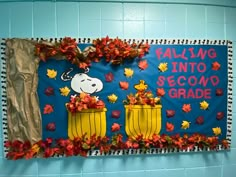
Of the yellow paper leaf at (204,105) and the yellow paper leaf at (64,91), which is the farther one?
the yellow paper leaf at (204,105)

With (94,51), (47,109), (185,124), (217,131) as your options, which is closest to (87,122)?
(47,109)

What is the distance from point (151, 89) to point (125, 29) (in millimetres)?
532

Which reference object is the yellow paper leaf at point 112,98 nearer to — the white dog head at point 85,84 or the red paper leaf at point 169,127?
the white dog head at point 85,84

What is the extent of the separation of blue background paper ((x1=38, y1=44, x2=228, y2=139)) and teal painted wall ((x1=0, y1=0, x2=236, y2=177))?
17cm

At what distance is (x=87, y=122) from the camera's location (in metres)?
1.61

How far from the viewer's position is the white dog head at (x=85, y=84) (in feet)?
5.32

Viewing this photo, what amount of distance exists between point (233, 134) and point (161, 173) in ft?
2.35

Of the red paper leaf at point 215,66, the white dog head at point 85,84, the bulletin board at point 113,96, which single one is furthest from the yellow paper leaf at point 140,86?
the red paper leaf at point 215,66

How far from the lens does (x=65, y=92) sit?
161cm

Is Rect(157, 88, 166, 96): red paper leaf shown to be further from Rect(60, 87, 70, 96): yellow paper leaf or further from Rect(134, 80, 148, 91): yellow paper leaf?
Rect(60, 87, 70, 96): yellow paper leaf

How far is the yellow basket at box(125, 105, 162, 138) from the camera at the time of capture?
1653 millimetres

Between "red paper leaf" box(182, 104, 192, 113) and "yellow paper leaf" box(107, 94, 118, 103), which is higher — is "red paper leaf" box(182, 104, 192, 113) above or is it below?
below

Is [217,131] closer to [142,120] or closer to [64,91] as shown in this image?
[142,120]

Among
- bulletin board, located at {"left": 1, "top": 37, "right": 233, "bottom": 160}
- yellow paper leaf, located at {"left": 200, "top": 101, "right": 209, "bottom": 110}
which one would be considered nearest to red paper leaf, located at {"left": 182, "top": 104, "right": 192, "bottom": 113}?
bulletin board, located at {"left": 1, "top": 37, "right": 233, "bottom": 160}
